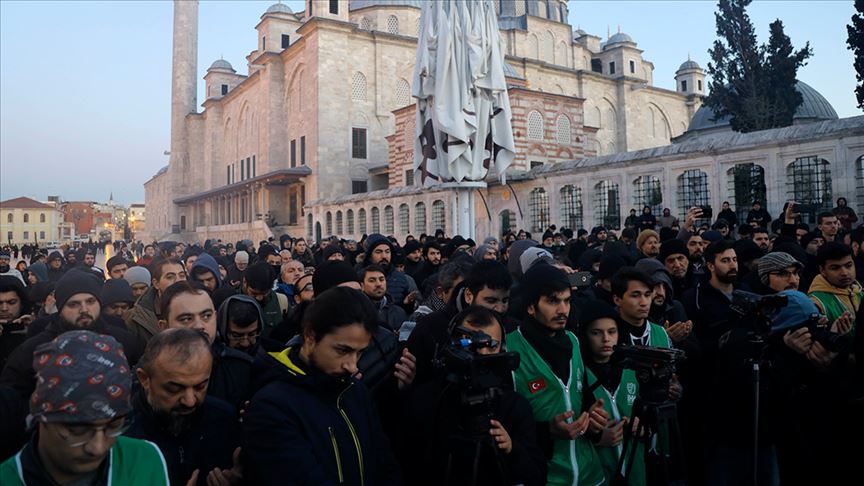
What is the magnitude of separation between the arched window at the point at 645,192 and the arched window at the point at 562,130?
41.4 feet

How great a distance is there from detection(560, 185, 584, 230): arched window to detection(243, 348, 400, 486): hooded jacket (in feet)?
41.4

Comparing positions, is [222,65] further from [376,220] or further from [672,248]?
[672,248]

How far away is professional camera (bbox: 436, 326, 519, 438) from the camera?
1.98m

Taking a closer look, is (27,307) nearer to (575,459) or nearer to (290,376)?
(290,376)

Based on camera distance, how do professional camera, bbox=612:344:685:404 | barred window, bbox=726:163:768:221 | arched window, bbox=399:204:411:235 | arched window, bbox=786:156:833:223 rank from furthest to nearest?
arched window, bbox=399:204:411:235 < barred window, bbox=726:163:768:221 < arched window, bbox=786:156:833:223 < professional camera, bbox=612:344:685:404

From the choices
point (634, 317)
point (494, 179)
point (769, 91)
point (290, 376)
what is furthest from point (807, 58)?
point (290, 376)

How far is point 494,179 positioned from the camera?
54.0 feet

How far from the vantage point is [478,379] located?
6.47 ft

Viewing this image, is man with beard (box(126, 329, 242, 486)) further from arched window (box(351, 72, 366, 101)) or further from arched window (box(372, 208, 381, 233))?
Answer: arched window (box(351, 72, 366, 101))

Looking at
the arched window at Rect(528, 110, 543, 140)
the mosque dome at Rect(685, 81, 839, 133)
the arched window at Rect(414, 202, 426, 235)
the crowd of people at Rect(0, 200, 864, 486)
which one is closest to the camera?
the crowd of people at Rect(0, 200, 864, 486)

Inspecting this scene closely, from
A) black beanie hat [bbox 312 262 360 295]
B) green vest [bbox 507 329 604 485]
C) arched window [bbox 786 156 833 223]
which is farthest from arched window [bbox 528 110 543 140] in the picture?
green vest [bbox 507 329 604 485]

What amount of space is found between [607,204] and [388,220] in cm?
856

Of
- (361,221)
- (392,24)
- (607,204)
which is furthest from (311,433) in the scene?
(392,24)

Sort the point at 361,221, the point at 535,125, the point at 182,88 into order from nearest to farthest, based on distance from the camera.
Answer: the point at 361,221 < the point at 535,125 < the point at 182,88
